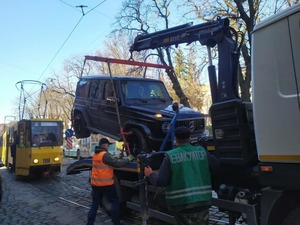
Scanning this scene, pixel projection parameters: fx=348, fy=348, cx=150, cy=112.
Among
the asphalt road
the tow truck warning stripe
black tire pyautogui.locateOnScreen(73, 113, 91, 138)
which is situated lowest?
the asphalt road

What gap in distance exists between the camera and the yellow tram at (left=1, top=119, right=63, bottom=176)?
15680mm

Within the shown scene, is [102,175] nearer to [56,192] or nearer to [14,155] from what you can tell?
[56,192]

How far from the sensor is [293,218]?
3.66 m

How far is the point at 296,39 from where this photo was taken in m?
3.53

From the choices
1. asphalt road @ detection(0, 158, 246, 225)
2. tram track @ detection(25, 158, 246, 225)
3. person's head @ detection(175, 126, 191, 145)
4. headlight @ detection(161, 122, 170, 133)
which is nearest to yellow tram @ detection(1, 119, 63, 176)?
tram track @ detection(25, 158, 246, 225)

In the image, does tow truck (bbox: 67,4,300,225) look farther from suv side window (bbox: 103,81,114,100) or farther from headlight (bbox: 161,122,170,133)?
suv side window (bbox: 103,81,114,100)

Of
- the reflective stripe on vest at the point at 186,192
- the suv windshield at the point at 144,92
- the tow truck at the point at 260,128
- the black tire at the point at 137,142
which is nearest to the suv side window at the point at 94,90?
the suv windshield at the point at 144,92

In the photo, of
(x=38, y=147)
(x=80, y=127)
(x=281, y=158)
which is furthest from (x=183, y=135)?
(x=38, y=147)

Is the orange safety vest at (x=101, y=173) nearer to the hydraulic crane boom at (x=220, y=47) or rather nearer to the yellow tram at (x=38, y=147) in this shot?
the hydraulic crane boom at (x=220, y=47)

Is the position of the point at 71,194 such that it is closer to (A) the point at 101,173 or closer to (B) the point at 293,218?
(A) the point at 101,173

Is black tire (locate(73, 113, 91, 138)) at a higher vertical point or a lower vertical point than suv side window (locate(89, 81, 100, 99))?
lower

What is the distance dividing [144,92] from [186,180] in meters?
5.22

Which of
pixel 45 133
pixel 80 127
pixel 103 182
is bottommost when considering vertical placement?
pixel 103 182

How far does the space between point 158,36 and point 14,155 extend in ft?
44.4
